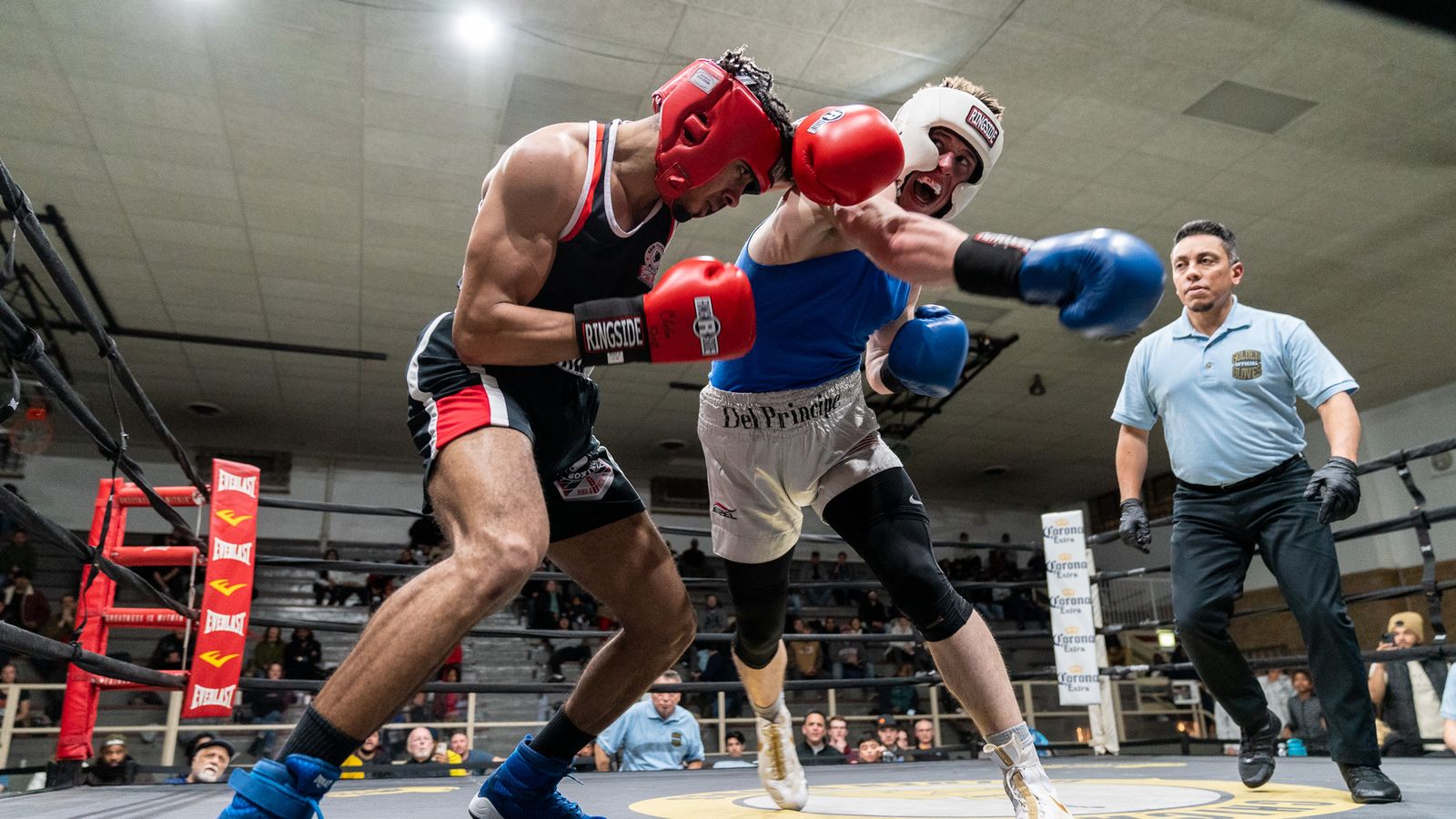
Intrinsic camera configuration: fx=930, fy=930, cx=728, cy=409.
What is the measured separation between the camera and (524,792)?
1.57 meters

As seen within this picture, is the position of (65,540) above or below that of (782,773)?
above

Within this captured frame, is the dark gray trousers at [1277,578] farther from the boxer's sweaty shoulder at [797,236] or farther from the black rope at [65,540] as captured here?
the black rope at [65,540]

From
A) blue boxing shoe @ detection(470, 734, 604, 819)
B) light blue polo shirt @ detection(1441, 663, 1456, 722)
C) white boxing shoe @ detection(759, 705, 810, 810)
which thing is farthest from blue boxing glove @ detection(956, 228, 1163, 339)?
light blue polo shirt @ detection(1441, 663, 1456, 722)

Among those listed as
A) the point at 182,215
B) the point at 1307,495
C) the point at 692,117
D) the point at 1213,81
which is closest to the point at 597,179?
the point at 692,117

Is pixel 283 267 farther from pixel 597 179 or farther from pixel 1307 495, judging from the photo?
pixel 1307 495

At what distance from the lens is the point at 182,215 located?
20.4 ft

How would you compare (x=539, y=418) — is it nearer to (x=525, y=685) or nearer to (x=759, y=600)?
(x=759, y=600)

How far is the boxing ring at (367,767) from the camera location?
187 centimetres

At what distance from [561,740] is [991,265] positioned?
41.9 inches

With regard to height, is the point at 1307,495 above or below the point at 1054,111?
below

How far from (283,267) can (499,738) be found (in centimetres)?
549

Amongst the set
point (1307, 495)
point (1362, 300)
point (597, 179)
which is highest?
point (1362, 300)

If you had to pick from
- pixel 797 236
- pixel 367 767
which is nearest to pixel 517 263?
pixel 797 236

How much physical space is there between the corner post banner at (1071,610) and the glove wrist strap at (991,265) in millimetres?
3438
